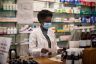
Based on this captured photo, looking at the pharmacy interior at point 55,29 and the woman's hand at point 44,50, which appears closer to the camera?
the pharmacy interior at point 55,29

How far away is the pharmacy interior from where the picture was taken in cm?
254

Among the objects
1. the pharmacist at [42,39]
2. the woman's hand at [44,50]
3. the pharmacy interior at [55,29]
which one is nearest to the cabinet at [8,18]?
the pharmacy interior at [55,29]

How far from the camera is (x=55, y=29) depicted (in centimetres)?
652

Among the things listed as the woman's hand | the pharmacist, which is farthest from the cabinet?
the woman's hand

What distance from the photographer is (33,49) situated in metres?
3.50

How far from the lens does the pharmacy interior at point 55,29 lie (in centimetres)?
254

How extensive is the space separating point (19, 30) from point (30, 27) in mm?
346

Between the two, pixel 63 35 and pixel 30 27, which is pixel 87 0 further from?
pixel 30 27

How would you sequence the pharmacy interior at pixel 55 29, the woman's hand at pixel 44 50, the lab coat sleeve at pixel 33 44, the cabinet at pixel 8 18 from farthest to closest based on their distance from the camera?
the cabinet at pixel 8 18 → the lab coat sleeve at pixel 33 44 → the woman's hand at pixel 44 50 → the pharmacy interior at pixel 55 29

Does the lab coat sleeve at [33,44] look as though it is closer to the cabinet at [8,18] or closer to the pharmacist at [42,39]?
the pharmacist at [42,39]

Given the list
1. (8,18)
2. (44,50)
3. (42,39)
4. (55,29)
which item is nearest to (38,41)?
(42,39)

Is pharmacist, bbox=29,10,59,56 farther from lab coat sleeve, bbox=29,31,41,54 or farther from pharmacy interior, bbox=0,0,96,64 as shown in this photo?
pharmacy interior, bbox=0,0,96,64

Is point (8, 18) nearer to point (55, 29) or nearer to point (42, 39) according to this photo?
point (55, 29)

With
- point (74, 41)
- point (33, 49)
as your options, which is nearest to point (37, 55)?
point (33, 49)
